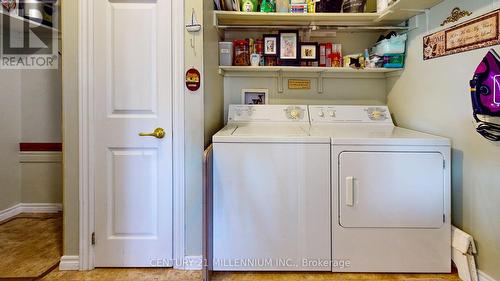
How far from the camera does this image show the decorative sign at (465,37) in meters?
1.60

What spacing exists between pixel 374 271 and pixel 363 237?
0.79ft

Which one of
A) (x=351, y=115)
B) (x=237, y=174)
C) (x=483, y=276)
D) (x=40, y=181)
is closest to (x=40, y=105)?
(x=40, y=181)

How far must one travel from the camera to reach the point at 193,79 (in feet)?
6.33

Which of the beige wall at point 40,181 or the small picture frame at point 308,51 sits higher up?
the small picture frame at point 308,51

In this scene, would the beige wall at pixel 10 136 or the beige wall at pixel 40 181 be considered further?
the beige wall at pixel 40 181

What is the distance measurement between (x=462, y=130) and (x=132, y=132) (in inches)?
80.4

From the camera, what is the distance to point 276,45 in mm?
2572

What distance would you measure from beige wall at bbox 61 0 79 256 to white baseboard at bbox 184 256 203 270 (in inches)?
28.4

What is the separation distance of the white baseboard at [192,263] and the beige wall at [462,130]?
1.67m

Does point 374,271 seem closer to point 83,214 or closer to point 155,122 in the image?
point 155,122

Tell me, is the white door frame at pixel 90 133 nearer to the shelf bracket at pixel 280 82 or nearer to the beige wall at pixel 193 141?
the beige wall at pixel 193 141

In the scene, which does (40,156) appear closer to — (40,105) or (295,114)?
(40,105)

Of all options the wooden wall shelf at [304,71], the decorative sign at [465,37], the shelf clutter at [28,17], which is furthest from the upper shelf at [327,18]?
the shelf clutter at [28,17]

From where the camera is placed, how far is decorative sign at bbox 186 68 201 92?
6.33 feet
